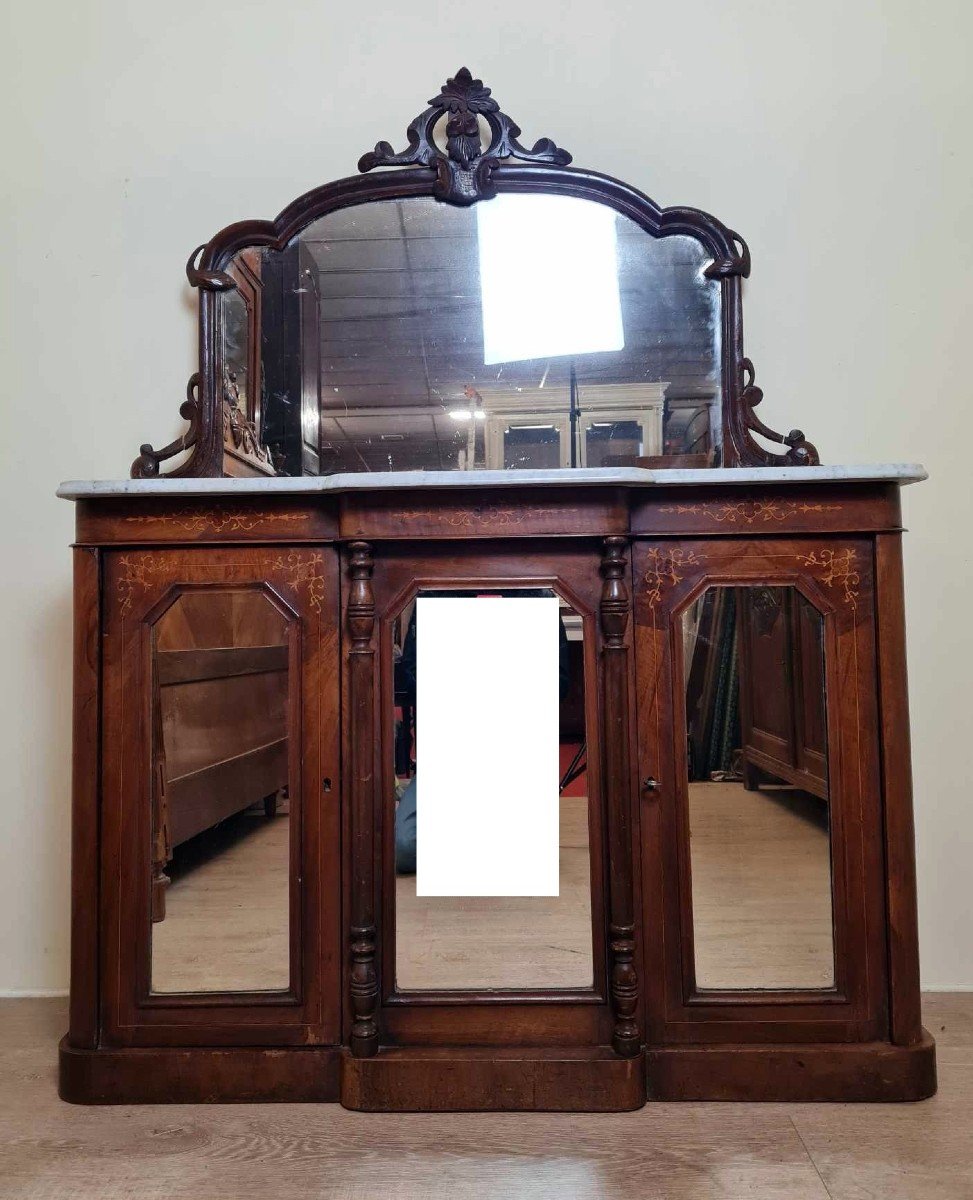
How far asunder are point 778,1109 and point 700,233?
171cm

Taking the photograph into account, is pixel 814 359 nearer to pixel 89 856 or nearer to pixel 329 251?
pixel 329 251

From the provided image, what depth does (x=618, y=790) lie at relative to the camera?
1496 mm

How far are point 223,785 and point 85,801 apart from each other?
25 centimetres

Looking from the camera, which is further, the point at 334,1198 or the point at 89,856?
the point at 89,856

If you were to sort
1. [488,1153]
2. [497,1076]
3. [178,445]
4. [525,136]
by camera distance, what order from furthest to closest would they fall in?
[525,136], [178,445], [497,1076], [488,1153]

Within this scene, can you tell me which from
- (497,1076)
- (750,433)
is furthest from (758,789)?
(750,433)

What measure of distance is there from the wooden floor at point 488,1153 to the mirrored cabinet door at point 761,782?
162mm

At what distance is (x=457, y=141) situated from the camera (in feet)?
6.23

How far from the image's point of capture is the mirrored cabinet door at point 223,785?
152 cm

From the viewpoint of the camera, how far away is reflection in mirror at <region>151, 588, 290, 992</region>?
1517 millimetres

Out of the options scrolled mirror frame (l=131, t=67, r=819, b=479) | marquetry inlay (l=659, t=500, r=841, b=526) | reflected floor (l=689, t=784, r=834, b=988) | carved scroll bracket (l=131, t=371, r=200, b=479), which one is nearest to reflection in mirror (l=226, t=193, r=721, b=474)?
scrolled mirror frame (l=131, t=67, r=819, b=479)

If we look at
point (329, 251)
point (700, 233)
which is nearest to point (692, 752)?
point (700, 233)

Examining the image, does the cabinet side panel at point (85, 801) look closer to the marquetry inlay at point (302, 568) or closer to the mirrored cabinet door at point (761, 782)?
the marquetry inlay at point (302, 568)

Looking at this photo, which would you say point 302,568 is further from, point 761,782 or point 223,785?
point 761,782
